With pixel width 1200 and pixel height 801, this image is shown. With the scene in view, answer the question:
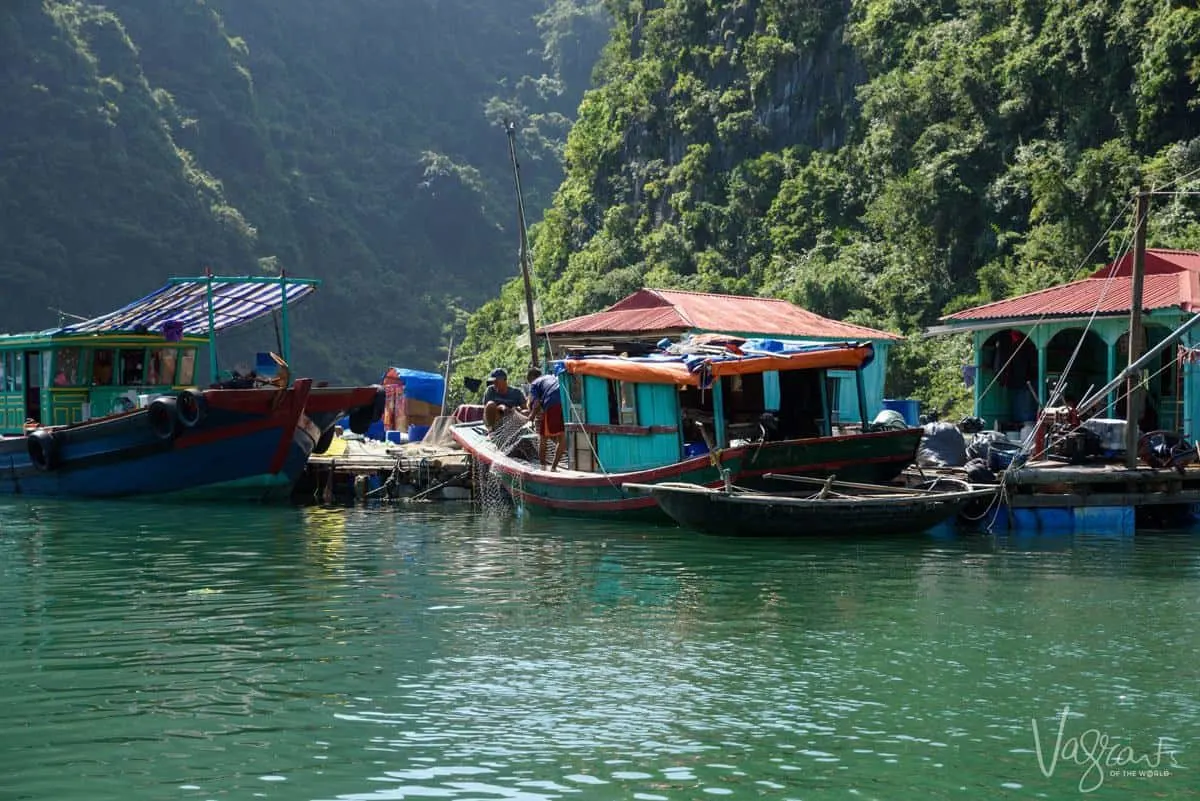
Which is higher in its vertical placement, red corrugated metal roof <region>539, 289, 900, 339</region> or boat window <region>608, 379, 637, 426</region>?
red corrugated metal roof <region>539, 289, 900, 339</region>

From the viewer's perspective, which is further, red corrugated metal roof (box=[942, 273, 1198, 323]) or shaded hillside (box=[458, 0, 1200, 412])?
shaded hillside (box=[458, 0, 1200, 412])

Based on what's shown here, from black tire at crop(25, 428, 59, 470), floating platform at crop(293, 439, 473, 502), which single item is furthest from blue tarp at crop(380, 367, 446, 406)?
black tire at crop(25, 428, 59, 470)

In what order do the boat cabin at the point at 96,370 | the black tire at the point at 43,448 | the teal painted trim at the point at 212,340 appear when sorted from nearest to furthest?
1. the teal painted trim at the point at 212,340
2. the black tire at the point at 43,448
3. the boat cabin at the point at 96,370

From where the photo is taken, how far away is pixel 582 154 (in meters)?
64.1

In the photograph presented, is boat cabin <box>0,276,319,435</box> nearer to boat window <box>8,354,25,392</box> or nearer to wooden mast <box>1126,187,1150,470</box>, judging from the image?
boat window <box>8,354,25,392</box>

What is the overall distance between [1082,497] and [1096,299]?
18.1 ft

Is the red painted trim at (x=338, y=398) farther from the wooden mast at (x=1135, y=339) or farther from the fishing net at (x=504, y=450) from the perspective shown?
the wooden mast at (x=1135, y=339)

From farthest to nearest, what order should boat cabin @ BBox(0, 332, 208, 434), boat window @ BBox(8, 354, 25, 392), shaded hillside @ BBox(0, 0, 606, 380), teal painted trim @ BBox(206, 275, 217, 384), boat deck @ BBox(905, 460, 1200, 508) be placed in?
shaded hillside @ BBox(0, 0, 606, 380), boat window @ BBox(8, 354, 25, 392), boat cabin @ BBox(0, 332, 208, 434), teal painted trim @ BBox(206, 275, 217, 384), boat deck @ BBox(905, 460, 1200, 508)

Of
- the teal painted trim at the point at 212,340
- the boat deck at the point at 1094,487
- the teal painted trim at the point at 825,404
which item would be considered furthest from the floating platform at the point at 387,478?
the boat deck at the point at 1094,487

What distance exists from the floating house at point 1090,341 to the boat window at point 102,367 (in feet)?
44.7

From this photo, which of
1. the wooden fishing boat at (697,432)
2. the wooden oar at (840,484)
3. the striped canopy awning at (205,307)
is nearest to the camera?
the wooden oar at (840,484)

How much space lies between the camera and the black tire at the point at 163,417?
75.5 feet

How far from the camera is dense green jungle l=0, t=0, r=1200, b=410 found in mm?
38625

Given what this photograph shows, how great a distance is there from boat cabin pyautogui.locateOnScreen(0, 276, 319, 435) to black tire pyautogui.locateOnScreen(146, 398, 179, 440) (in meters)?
1.44
